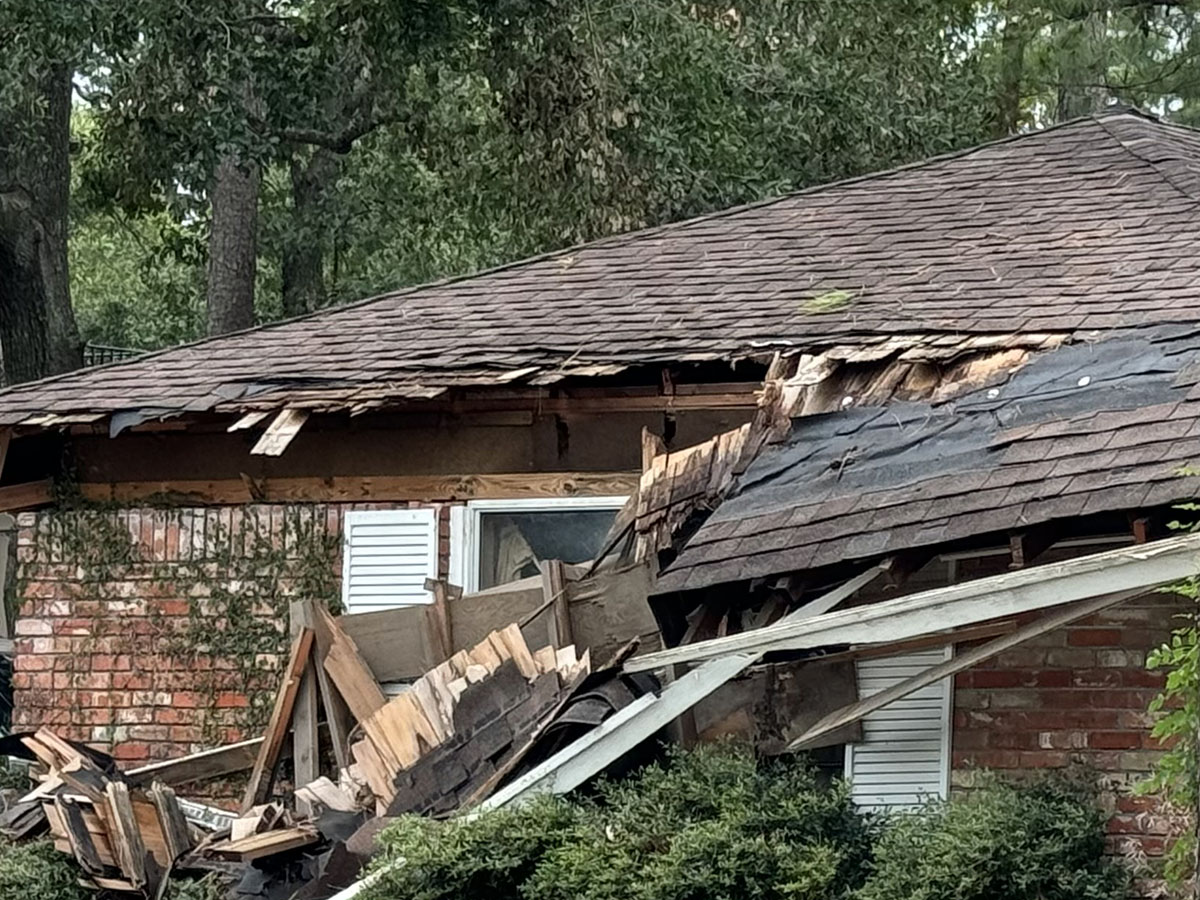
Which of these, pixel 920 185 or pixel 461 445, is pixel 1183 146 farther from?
pixel 461 445

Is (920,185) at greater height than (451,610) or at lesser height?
greater

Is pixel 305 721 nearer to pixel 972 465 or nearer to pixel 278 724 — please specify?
pixel 278 724

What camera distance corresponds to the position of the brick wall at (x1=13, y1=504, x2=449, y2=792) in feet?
31.7

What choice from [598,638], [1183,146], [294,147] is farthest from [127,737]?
[294,147]

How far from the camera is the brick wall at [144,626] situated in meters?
9.65

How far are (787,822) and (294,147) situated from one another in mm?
12314

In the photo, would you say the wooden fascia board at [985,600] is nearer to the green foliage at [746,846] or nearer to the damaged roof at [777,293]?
the green foliage at [746,846]

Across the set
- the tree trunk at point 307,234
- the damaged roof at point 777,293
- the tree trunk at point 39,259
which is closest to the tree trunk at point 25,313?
the tree trunk at point 39,259

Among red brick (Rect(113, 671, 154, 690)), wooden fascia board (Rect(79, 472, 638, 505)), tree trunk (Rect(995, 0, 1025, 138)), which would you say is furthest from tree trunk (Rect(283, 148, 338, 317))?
red brick (Rect(113, 671, 154, 690))

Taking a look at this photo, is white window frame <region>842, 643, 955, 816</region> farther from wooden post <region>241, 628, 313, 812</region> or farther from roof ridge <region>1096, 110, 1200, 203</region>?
roof ridge <region>1096, 110, 1200, 203</region>

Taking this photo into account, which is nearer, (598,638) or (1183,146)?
(598,638)

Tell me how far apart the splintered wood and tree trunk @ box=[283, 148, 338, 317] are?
12.1 metres

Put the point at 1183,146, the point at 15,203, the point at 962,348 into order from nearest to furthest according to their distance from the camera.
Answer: the point at 962,348
the point at 1183,146
the point at 15,203

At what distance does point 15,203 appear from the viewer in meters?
15.8
